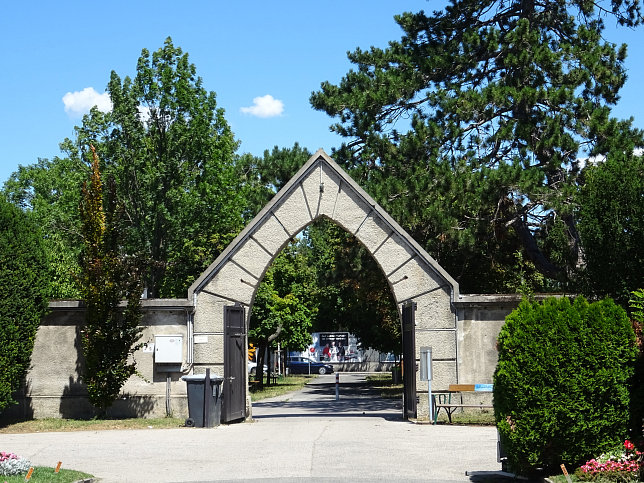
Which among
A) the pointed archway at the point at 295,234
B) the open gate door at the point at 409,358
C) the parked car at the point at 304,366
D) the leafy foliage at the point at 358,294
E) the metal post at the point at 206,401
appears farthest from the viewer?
the parked car at the point at 304,366

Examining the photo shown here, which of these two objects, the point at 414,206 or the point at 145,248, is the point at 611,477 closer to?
the point at 414,206

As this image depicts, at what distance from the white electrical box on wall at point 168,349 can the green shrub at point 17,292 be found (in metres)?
2.69

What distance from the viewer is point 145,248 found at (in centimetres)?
3891

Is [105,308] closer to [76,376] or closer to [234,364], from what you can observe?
[76,376]

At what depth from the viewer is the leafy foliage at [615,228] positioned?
1478 centimetres

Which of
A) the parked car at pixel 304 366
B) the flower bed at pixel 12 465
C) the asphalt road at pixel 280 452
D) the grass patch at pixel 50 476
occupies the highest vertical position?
the flower bed at pixel 12 465

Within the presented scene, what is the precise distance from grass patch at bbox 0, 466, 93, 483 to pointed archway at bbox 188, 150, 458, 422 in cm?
830

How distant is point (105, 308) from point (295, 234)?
461 centimetres

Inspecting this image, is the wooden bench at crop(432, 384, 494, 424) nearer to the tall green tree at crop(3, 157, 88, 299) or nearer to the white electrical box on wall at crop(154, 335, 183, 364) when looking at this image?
the white electrical box on wall at crop(154, 335, 183, 364)

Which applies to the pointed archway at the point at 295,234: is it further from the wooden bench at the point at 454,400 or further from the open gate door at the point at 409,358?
the wooden bench at the point at 454,400

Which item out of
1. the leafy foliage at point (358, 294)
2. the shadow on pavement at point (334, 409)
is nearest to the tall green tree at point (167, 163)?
the leafy foliage at point (358, 294)

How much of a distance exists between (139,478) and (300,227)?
9.56m

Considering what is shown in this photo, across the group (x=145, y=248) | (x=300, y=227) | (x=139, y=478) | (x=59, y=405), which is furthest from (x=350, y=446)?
(x=145, y=248)

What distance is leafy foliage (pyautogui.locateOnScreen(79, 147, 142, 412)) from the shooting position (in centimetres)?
1852
